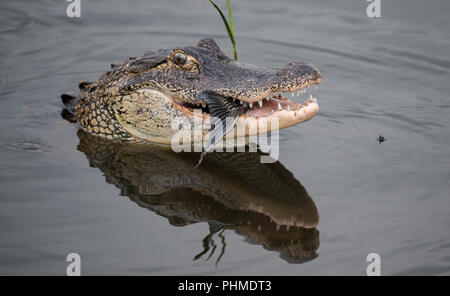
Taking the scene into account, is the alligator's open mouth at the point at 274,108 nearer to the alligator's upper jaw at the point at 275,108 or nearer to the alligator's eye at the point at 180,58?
the alligator's upper jaw at the point at 275,108

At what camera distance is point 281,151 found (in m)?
6.79

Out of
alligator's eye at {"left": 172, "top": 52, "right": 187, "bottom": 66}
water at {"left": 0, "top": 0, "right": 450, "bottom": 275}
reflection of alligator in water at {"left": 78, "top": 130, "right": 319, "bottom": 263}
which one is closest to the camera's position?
water at {"left": 0, "top": 0, "right": 450, "bottom": 275}

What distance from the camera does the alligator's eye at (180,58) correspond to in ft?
20.5

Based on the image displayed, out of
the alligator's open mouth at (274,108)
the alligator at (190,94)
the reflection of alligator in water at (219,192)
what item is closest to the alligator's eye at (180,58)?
the alligator at (190,94)

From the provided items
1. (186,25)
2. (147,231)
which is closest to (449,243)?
(147,231)

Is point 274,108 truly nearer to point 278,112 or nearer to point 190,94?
point 278,112

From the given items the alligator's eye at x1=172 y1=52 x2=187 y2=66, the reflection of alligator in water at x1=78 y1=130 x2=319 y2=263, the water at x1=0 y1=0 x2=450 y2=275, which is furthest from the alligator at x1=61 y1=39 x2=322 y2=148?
the water at x1=0 y1=0 x2=450 y2=275

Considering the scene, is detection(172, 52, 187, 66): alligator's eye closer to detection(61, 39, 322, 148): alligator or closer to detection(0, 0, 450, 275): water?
detection(61, 39, 322, 148): alligator

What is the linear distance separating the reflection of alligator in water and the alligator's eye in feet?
3.47

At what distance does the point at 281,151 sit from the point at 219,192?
3.85 feet

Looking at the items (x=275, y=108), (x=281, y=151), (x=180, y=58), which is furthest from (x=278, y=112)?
(x=180, y=58)

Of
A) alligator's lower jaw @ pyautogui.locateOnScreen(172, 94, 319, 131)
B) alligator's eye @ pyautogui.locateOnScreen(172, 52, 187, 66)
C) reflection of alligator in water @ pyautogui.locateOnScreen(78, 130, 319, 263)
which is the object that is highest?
alligator's eye @ pyautogui.locateOnScreen(172, 52, 187, 66)

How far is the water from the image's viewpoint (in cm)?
507

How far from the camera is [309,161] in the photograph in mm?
6547
